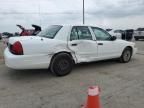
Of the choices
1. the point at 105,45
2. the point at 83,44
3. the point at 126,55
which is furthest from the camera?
the point at 126,55

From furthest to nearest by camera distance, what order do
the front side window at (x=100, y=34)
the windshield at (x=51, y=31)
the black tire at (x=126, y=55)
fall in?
the black tire at (x=126, y=55) < the front side window at (x=100, y=34) < the windshield at (x=51, y=31)

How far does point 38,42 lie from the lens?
15.8 feet

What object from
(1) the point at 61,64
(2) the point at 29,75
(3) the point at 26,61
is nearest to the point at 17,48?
(3) the point at 26,61

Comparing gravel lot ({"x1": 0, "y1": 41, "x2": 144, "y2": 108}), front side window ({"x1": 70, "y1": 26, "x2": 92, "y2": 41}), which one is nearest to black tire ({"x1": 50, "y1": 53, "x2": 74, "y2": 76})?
gravel lot ({"x1": 0, "y1": 41, "x2": 144, "y2": 108})

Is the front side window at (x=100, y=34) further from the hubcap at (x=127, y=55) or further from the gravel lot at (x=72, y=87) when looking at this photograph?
A: the hubcap at (x=127, y=55)

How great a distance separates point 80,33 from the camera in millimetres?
5754

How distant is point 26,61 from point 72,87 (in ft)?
4.39

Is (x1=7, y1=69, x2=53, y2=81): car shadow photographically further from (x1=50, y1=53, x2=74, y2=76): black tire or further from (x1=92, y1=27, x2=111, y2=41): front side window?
(x1=92, y1=27, x2=111, y2=41): front side window

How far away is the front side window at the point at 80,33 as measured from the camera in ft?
18.3

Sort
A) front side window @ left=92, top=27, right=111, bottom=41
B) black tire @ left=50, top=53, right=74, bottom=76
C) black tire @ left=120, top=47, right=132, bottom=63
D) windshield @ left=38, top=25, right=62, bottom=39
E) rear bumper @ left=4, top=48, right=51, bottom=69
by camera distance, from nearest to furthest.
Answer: rear bumper @ left=4, top=48, right=51, bottom=69, black tire @ left=50, top=53, right=74, bottom=76, windshield @ left=38, top=25, right=62, bottom=39, front side window @ left=92, top=27, right=111, bottom=41, black tire @ left=120, top=47, right=132, bottom=63

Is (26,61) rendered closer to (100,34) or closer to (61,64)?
(61,64)

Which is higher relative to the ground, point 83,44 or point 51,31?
point 51,31

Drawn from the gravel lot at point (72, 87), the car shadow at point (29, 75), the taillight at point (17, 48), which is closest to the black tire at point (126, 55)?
the gravel lot at point (72, 87)

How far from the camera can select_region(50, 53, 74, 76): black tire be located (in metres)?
5.20
